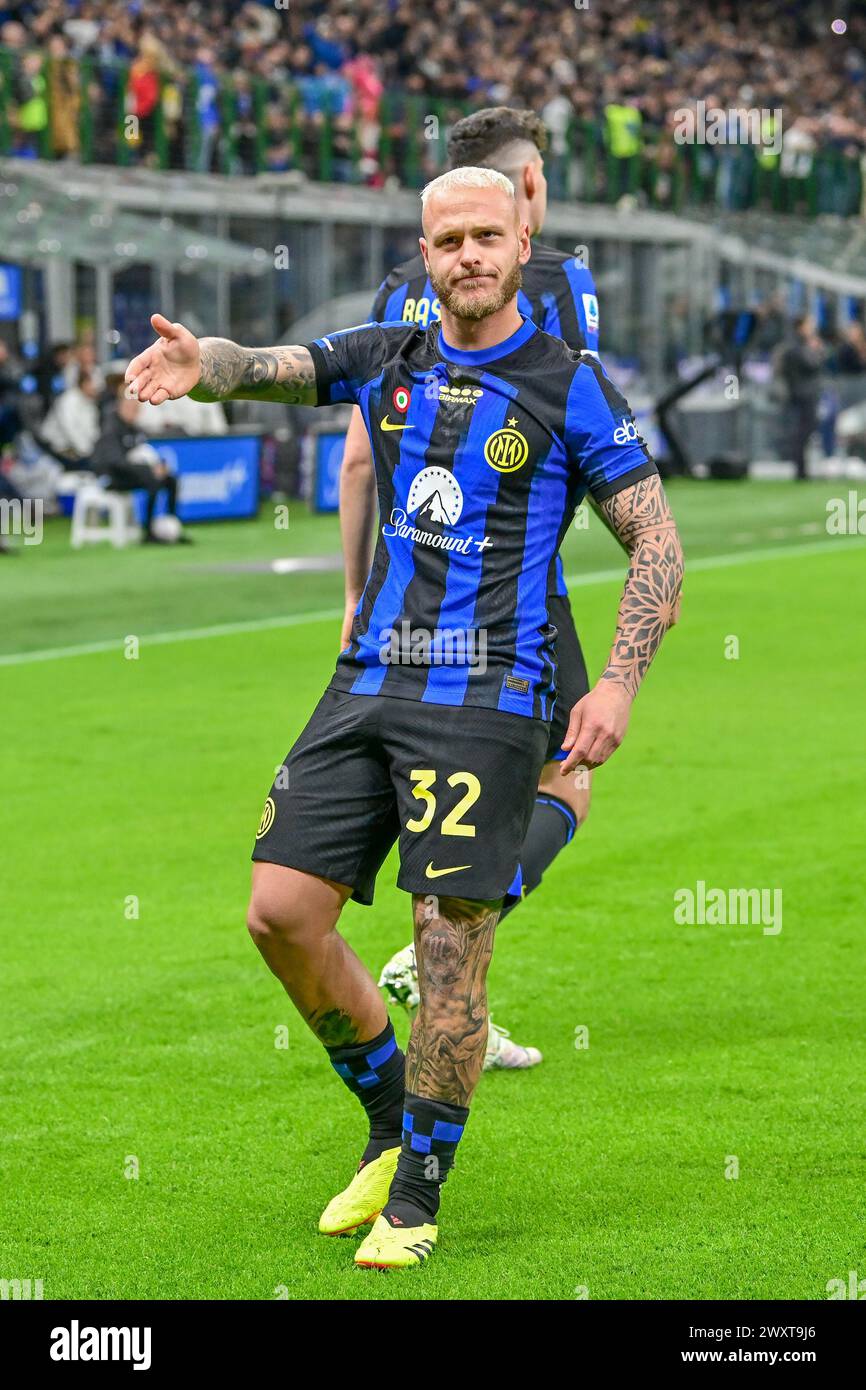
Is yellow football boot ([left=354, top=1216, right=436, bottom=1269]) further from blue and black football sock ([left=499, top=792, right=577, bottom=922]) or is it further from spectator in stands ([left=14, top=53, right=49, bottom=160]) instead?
spectator in stands ([left=14, top=53, right=49, bottom=160])

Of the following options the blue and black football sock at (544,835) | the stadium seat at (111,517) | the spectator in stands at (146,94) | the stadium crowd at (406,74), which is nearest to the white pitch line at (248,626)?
the stadium seat at (111,517)

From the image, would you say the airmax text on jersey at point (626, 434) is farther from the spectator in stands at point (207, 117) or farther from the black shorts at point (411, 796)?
the spectator in stands at point (207, 117)

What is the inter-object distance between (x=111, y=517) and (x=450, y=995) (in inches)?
660

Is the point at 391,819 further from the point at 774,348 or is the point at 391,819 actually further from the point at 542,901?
the point at 774,348

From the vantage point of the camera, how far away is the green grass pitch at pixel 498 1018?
423 cm

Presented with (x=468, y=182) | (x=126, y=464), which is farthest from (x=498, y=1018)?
(x=126, y=464)

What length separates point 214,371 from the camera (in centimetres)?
422

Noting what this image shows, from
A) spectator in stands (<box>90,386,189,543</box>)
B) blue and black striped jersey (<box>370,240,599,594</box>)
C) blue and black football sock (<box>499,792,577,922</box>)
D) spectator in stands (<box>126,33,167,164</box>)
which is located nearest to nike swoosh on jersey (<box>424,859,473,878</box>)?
blue and black football sock (<box>499,792,577,922</box>)

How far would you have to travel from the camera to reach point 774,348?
1307 inches

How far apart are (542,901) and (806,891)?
0.96m

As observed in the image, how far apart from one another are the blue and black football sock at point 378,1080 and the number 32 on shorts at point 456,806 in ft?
1.90

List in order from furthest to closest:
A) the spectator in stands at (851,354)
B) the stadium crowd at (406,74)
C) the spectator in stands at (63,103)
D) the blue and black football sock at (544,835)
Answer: the spectator in stands at (851,354)
the stadium crowd at (406,74)
the spectator in stands at (63,103)
the blue and black football sock at (544,835)

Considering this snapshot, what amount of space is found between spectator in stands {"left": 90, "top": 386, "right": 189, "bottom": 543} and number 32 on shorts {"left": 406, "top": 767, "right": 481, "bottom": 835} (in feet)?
51.6

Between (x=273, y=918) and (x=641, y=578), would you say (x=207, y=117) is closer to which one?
(x=641, y=578)
